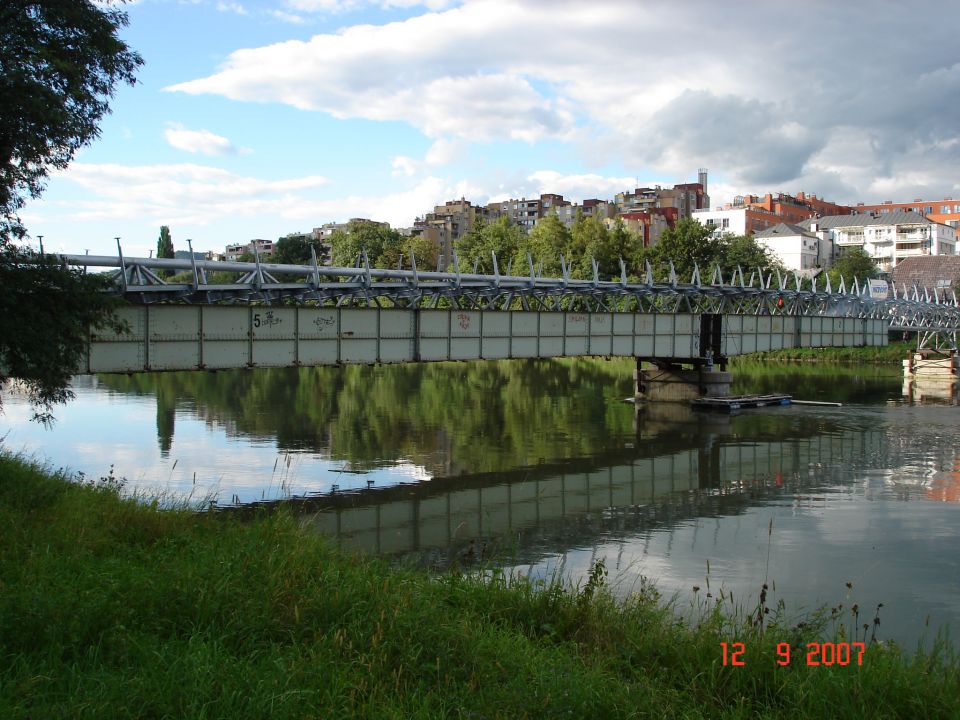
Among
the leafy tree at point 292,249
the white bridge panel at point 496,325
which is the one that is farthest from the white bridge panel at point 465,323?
the leafy tree at point 292,249

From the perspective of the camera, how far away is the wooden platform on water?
45.2m

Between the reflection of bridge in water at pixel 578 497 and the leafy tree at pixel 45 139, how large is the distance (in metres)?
5.44

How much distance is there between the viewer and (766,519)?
67.6 ft

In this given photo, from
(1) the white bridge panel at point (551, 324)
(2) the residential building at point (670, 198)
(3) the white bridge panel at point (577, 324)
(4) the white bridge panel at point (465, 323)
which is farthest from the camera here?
(2) the residential building at point (670, 198)

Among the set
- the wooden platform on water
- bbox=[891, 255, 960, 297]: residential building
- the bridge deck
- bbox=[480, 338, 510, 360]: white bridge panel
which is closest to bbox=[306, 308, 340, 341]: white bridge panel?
the bridge deck

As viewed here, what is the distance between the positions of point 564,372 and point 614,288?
29465 mm

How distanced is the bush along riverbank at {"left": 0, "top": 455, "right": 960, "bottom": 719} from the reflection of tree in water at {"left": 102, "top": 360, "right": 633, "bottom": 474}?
661 inches

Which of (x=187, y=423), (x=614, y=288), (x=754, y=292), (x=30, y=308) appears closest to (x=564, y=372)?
(x=754, y=292)

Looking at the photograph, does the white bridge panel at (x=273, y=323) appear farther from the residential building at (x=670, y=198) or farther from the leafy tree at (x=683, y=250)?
the residential building at (x=670, y=198)

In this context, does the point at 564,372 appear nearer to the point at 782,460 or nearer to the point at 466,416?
the point at 466,416

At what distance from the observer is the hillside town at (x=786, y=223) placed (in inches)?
4943

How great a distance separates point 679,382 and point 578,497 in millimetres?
27357

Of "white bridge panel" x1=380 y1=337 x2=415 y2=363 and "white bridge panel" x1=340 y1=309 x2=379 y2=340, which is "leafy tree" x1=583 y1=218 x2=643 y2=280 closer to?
"white bridge panel" x1=380 y1=337 x2=415 y2=363
